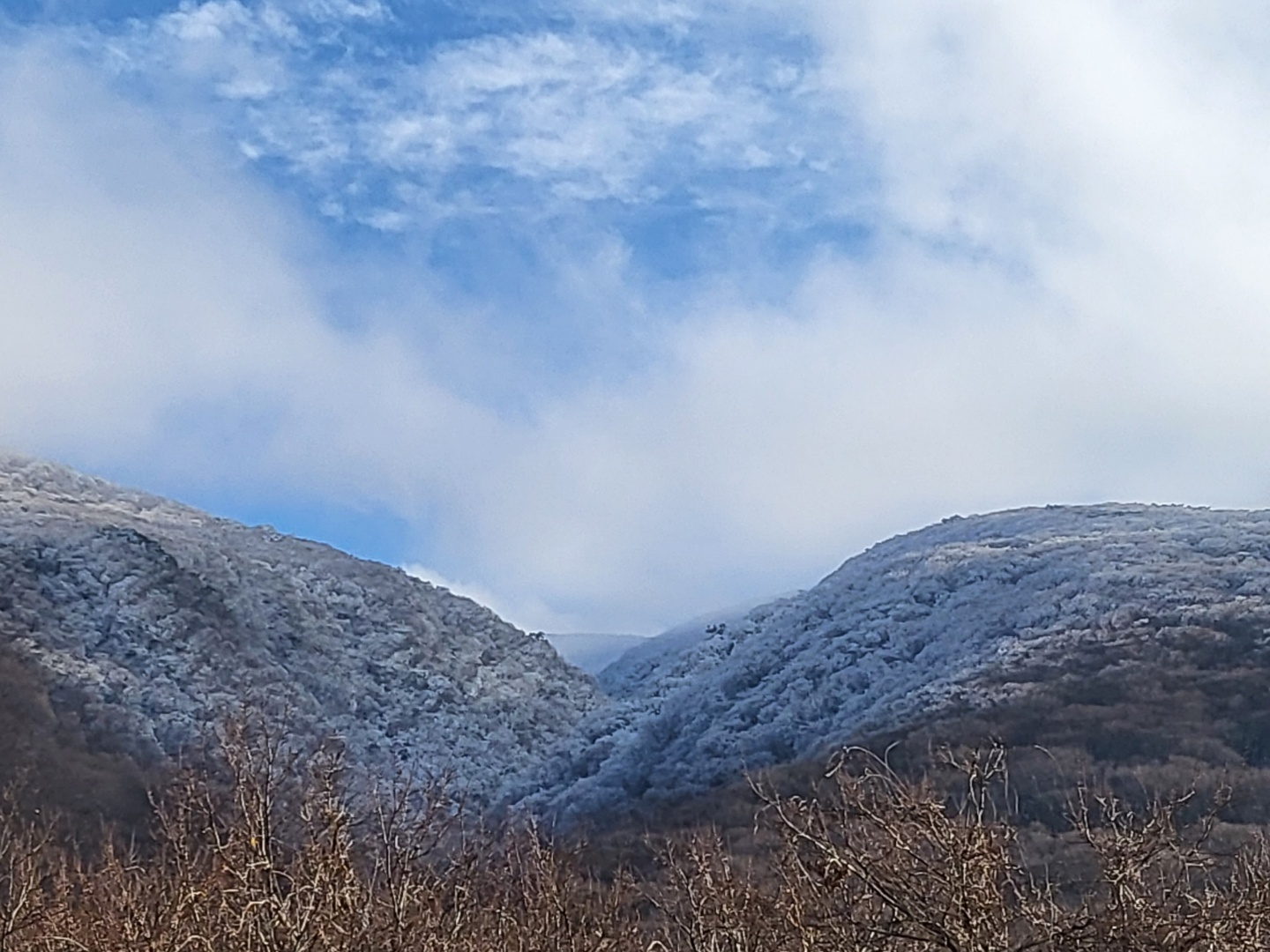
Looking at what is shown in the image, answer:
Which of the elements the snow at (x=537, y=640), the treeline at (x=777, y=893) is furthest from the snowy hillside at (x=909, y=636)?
the treeline at (x=777, y=893)

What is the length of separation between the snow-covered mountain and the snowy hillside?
11.8 feet

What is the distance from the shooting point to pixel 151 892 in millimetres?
11375

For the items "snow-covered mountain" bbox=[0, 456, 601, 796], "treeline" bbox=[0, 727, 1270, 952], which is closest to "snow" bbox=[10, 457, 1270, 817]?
"snow-covered mountain" bbox=[0, 456, 601, 796]

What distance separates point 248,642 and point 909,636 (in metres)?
20.9

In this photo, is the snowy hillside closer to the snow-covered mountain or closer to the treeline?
the snow-covered mountain

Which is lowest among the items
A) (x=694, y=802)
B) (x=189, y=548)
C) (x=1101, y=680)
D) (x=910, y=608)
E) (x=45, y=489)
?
(x=694, y=802)

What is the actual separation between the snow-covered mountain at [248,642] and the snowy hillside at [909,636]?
361 centimetres

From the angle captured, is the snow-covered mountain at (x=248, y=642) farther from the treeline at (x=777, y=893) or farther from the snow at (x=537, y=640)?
the treeline at (x=777, y=893)

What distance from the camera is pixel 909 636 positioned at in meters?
41.7

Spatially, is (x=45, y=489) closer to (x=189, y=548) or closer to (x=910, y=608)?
(x=189, y=548)

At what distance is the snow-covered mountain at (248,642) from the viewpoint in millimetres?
39344

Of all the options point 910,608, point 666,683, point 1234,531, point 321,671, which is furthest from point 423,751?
point 1234,531

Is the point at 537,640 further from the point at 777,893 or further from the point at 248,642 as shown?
the point at 777,893

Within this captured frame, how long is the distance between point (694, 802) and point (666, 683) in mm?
16692
